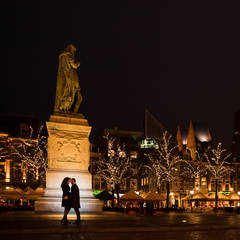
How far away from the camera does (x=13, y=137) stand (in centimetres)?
6347

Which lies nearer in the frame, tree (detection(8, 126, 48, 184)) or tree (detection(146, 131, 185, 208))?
tree (detection(8, 126, 48, 184))

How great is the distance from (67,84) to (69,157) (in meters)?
4.13

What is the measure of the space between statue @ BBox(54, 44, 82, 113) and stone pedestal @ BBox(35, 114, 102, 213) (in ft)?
3.01

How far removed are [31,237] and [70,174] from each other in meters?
9.77

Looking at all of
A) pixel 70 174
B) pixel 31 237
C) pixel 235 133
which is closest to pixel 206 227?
pixel 31 237

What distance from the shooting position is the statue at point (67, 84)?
21938 millimetres

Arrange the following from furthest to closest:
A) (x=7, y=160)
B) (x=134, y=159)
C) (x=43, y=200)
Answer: (x=134, y=159), (x=7, y=160), (x=43, y=200)

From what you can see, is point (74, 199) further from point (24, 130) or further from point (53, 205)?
point (24, 130)

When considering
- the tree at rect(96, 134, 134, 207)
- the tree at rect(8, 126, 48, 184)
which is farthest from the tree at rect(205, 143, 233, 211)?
the tree at rect(8, 126, 48, 184)

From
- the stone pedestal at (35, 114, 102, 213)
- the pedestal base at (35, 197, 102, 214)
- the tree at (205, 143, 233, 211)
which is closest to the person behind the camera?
the pedestal base at (35, 197, 102, 214)

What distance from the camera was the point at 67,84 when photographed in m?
22.0

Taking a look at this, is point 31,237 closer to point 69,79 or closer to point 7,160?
point 69,79

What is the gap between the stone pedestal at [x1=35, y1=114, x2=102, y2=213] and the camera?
19.8 metres

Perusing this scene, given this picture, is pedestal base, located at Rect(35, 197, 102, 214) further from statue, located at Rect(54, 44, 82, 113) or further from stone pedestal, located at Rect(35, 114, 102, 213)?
statue, located at Rect(54, 44, 82, 113)
